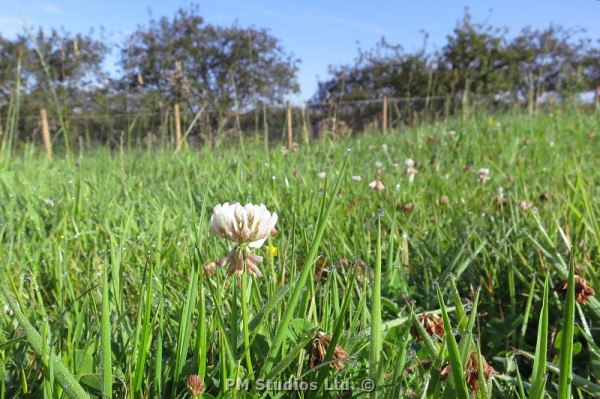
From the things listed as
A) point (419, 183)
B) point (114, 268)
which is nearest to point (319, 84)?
point (419, 183)

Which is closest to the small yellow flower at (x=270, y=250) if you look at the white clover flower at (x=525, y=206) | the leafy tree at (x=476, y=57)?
the white clover flower at (x=525, y=206)

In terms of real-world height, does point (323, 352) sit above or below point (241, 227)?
below

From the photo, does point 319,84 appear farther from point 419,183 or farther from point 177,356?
point 177,356

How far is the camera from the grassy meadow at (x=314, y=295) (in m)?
0.62

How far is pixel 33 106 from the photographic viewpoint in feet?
58.0

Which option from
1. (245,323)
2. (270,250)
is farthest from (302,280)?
(270,250)

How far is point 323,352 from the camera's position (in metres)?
0.68

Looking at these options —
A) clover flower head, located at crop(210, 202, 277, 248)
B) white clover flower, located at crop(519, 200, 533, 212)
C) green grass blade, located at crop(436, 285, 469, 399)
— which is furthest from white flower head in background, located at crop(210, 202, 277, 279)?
white clover flower, located at crop(519, 200, 533, 212)

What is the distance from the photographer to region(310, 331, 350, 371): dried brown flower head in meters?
0.67

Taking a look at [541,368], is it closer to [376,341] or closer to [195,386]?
[376,341]

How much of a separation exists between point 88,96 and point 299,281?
16537mm

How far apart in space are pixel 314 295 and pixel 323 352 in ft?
0.52

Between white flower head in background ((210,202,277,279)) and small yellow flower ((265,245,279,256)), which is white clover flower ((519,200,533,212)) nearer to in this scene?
small yellow flower ((265,245,279,256))

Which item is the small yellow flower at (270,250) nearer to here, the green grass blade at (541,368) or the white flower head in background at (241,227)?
the white flower head in background at (241,227)
